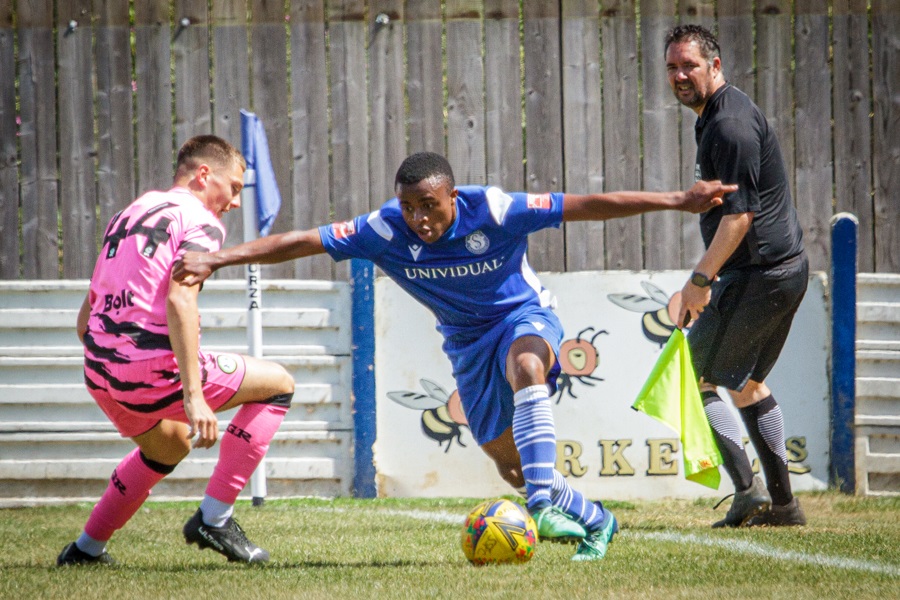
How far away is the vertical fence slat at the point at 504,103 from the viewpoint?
8.02 meters

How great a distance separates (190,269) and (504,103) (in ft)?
14.1

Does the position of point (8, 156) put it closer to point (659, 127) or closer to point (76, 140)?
point (76, 140)

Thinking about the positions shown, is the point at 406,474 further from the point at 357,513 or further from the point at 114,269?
the point at 114,269

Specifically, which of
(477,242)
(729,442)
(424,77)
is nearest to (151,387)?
(477,242)

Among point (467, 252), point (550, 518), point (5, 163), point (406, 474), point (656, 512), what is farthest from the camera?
point (5, 163)

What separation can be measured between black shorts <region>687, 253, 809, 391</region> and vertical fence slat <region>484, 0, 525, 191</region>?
2.82m

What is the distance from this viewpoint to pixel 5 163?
7945mm

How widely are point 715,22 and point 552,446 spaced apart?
4695 millimetres

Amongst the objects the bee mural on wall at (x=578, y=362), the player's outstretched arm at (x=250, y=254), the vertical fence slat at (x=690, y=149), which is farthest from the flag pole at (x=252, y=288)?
the vertical fence slat at (x=690, y=149)

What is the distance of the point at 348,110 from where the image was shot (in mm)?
→ 8008

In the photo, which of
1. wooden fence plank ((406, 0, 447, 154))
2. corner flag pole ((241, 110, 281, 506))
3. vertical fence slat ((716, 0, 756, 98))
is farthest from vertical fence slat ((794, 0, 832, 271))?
corner flag pole ((241, 110, 281, 506))

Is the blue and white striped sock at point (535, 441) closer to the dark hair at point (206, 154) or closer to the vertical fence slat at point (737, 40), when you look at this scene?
the dark hair at point (206, 154)

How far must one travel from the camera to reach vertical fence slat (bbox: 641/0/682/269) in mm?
8031

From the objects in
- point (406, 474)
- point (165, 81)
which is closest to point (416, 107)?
point (165, 81)
